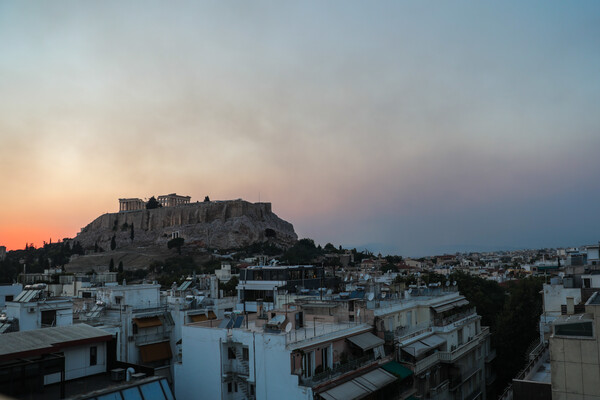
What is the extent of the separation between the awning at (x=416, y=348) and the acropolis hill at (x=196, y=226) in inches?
3969

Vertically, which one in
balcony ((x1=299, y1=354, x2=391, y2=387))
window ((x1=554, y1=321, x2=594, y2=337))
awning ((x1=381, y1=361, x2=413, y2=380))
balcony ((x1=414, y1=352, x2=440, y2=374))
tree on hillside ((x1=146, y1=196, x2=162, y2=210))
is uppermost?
tree on hillside ((x1=146, y1=196, x2=162, y2=210))

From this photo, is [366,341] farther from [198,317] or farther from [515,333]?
[515,333]

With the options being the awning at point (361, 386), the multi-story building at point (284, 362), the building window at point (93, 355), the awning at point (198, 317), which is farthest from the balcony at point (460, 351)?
the building window at point (93, 355)

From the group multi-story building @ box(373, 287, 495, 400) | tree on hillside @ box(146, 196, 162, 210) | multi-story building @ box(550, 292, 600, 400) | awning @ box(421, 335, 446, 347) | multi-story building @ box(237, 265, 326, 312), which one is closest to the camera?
multi-story building @ box(550, 292, 600, 400)

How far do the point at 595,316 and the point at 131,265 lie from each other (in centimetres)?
10375

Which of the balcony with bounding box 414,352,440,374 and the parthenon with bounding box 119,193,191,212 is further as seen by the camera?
the parthenon with bounding box 119,193,191,212

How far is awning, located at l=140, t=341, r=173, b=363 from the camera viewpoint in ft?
66.0

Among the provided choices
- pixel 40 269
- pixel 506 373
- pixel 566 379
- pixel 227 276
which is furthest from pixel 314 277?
pixel 40 269

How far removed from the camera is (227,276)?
193 ft

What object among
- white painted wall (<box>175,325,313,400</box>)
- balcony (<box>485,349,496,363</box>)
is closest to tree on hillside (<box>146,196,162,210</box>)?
balcony (<box>485,349,496,363</box>)

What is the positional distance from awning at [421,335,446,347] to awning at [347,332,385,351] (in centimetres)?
327

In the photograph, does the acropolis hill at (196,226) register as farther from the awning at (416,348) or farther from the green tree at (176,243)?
the awning at (416,348)

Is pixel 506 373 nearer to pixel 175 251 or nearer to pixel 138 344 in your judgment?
pixel 138 344

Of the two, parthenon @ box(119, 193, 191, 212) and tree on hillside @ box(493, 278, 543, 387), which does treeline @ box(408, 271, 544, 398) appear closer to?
tree on hillside @ box(493, 278, 543, 387)
